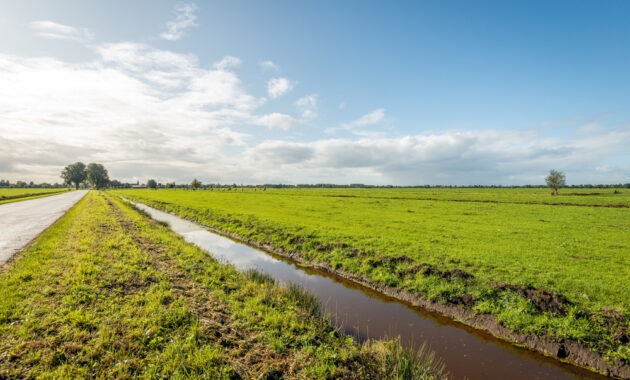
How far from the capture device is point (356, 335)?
9.50m

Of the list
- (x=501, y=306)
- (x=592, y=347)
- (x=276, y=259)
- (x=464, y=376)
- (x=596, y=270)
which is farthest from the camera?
(x=276, y=259)

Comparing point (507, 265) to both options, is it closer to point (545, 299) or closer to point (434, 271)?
point (545, 299)

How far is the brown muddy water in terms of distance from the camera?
26.2 ft

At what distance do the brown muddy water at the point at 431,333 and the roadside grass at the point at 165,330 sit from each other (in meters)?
1.08

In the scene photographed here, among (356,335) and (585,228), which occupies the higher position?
(585,228)

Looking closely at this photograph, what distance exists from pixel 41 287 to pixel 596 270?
27711 millimetres

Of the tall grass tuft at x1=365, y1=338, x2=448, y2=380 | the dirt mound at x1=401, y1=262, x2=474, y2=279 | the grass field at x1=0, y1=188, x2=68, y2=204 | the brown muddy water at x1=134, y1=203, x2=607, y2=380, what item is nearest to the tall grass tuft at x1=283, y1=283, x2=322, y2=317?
the brown muddy water at x1=134, y1=203, x2=607, y2=380

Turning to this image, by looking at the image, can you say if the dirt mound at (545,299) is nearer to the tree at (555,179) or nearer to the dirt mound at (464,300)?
the dirt mound at (464,300)

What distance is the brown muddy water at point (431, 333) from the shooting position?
800 cm

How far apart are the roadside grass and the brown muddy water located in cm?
108

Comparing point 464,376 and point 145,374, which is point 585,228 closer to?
point 464,376

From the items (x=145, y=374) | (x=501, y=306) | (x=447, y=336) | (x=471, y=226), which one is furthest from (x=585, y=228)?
(x=145, y=374)

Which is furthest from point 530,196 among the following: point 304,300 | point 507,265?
point 304,300

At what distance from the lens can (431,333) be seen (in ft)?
32.7
